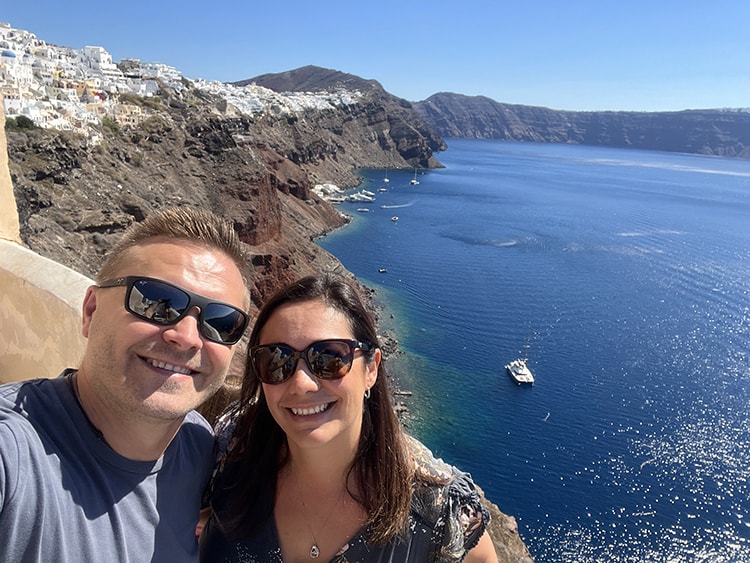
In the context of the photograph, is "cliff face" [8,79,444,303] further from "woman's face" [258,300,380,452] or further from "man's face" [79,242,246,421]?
"woman's face" [258,300,380,452]

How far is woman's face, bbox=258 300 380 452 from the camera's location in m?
2.09

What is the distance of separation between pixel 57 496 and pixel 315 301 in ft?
3.67

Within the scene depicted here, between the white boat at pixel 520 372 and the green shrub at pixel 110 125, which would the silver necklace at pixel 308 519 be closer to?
the white boat at pixel 520 372

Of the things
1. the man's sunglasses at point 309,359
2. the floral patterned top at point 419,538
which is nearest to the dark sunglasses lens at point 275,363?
the man's sunglasses at point 309,359

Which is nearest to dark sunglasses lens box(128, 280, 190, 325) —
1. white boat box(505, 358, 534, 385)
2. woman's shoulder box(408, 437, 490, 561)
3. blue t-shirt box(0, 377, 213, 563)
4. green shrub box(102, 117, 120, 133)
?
blue t-shirt box(0, 377, 213, 563)

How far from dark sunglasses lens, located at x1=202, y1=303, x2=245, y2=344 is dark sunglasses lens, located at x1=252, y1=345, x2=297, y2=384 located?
0.56 feet

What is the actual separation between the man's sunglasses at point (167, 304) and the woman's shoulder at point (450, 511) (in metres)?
0.98

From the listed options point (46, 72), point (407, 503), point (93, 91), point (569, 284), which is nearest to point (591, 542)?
point (407, 503)

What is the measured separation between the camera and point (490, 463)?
2250 centimetres

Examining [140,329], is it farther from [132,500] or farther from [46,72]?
[46,72]

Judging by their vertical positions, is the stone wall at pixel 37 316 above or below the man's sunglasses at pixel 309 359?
below

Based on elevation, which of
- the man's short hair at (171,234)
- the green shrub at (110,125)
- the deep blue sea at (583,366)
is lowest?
the deep blue sea at (583,366)

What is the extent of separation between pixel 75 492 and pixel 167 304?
67 cm

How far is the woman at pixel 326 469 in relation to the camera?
6.73 ft
